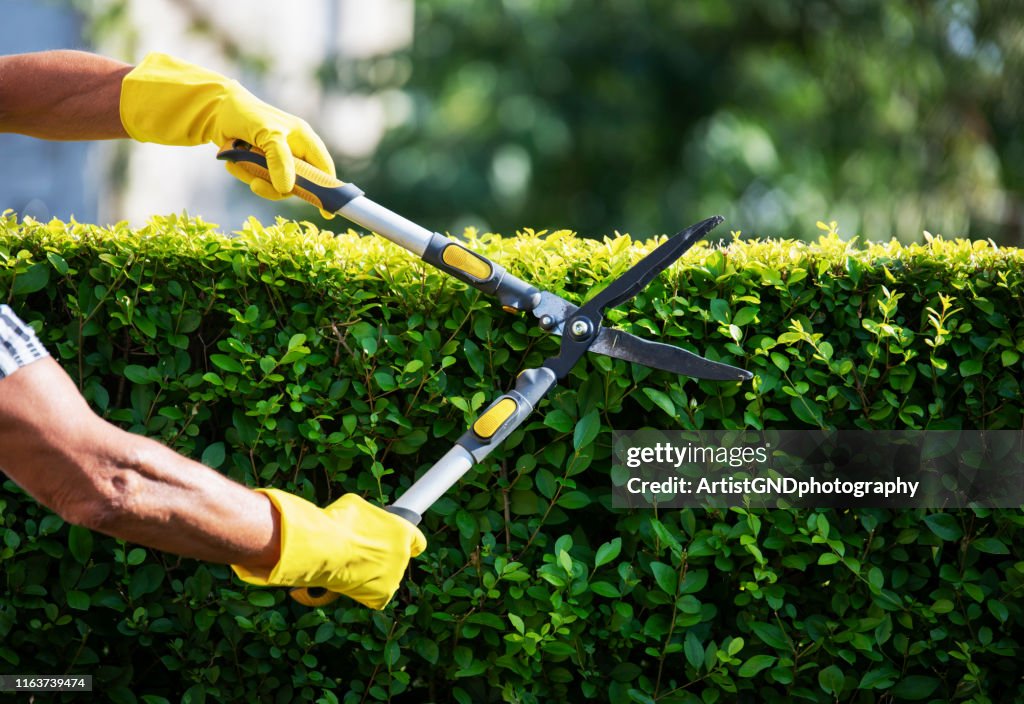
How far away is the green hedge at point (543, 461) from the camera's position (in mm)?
2209

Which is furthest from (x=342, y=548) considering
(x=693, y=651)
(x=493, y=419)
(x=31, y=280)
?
(x=31, y=280)

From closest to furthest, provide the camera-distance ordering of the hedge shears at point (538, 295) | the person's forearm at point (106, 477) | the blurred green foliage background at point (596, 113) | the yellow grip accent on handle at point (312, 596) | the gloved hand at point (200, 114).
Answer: the person's forearm at point (106, 477)
the yellow grip accent on handle at point (312, 596)
the hedge shears at point (538, 295)
the gloved hand at point (200, 114)
the blurred green foliage background at point (596, 113)

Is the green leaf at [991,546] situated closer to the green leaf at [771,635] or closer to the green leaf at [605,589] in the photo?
the green leaf at [771,635]

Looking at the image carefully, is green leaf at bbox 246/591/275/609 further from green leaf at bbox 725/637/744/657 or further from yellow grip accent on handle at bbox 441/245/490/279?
green leaf at bbox 725/637/744/657

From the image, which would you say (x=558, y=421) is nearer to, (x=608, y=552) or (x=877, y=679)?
(x=608, y=552)

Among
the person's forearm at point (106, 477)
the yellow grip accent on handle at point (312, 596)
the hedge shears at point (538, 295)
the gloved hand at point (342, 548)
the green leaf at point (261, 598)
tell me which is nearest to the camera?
the person's forearm at point (106, 477)

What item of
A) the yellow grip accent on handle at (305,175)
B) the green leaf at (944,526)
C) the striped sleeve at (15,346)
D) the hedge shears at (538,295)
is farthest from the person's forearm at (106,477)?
the green leaf at (944,526)

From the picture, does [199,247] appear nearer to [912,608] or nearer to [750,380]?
[750,380]

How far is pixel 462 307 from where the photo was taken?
224cm

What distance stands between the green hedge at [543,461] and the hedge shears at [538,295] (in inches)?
5.2

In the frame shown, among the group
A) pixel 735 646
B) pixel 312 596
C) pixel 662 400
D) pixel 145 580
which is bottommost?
pixel 145 580

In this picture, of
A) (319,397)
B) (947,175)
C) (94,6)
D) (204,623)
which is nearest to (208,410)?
(319,397)

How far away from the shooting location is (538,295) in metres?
2.09

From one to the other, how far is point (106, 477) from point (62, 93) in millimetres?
1190
